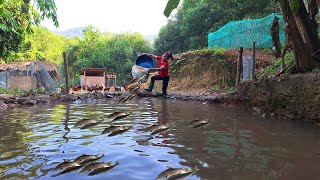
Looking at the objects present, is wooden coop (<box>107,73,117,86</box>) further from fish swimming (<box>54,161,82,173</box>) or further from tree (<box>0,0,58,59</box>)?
fish swimming (<box>54,161,82,173</box>)

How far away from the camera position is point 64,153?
13.2 ft

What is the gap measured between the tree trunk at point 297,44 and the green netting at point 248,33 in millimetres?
9828

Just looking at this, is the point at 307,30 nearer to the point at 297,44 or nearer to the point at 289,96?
the point at 297,44

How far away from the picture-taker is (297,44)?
8320mm

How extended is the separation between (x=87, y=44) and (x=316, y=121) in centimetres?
4015

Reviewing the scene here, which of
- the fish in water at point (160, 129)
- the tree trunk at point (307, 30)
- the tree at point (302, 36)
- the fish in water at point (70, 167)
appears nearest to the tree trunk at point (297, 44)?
the tree at point (302, 36)

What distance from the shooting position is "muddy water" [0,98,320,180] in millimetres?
3277

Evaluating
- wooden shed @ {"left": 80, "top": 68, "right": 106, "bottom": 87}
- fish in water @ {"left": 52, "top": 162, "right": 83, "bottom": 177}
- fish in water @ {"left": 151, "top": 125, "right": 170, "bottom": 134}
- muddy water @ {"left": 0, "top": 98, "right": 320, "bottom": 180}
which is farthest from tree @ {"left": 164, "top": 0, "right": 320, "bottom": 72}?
wooden shed @ {"left": 80, "top": 68, "right": 106, "bottom": 87}

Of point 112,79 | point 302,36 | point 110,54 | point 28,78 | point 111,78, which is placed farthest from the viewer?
point 110,54

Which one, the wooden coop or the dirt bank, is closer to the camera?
the dirt bank

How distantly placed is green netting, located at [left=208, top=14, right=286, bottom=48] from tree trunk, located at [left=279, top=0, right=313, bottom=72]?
32.2ft

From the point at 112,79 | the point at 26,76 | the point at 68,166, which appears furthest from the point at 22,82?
the point at 68,166

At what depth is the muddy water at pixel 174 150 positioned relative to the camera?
10.8 ft

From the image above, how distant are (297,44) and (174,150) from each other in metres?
5.71
